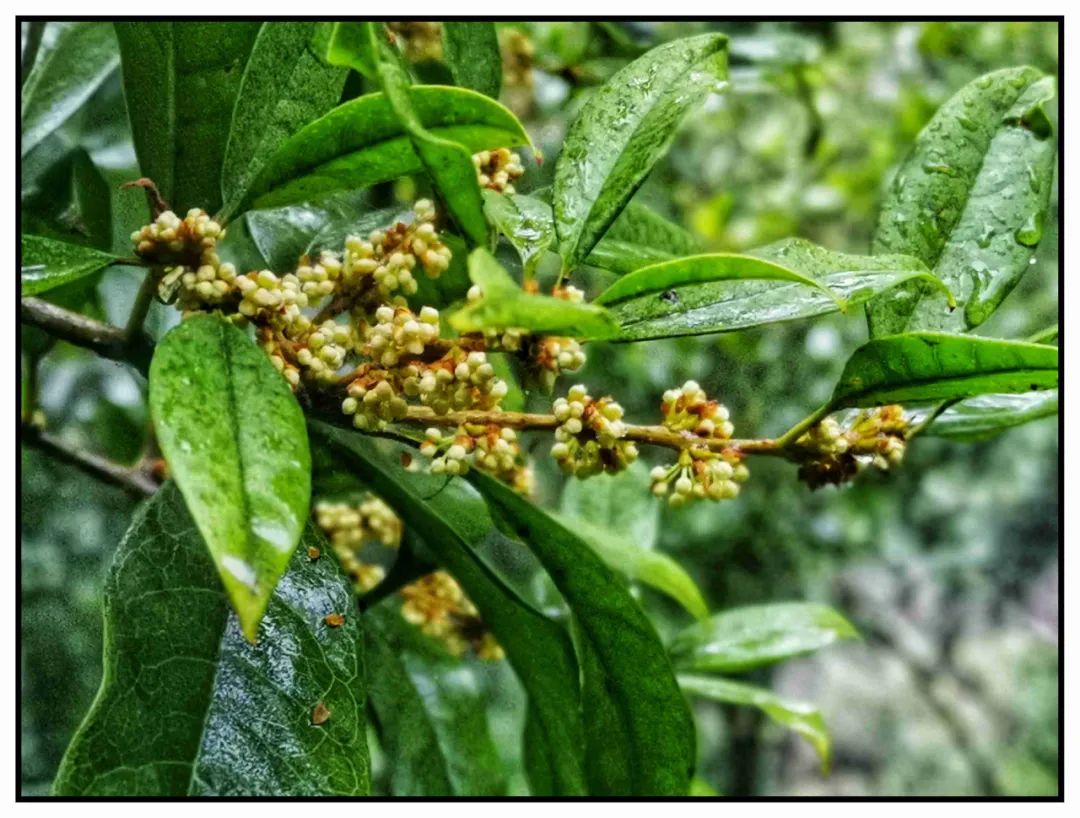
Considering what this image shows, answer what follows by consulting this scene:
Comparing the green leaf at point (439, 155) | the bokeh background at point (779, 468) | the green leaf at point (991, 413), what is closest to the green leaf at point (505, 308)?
the green leaf at point (439, 155)

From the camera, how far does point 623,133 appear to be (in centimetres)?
68

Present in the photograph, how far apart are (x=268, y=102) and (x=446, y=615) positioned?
1.99 feet

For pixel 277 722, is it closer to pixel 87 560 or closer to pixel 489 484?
pixel 489 484

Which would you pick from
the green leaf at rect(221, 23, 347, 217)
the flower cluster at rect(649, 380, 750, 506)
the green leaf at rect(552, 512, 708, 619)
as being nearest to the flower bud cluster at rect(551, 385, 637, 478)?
the flower cluster at rect(649, 380, 750, 506)

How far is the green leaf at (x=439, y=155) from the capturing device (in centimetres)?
53

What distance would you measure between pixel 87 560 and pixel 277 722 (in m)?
1.88

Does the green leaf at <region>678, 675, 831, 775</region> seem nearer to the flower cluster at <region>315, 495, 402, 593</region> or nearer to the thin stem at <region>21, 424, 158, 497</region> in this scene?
the flower cluster at <region>315, 495, 402, 593</region>

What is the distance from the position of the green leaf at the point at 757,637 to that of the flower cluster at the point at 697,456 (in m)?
0.55

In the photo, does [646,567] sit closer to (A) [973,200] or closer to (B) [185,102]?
(A) [973,200]

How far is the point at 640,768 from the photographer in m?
0.80

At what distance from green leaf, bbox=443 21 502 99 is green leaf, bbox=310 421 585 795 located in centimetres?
29

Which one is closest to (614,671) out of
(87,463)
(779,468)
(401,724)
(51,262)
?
(401,724)

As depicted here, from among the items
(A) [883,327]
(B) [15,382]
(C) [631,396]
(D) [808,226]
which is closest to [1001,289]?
(A) [883,327]

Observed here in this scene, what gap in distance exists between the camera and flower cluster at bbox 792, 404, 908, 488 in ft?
2.25
